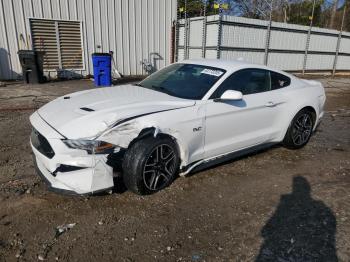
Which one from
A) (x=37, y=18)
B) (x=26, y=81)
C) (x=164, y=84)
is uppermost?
(x=37, y=18)

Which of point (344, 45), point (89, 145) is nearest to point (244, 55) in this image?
point (344, 45)

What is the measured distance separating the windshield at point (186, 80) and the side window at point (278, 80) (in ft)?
3.35

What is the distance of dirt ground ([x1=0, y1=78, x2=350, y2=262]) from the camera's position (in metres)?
2.61

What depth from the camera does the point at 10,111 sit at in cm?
711

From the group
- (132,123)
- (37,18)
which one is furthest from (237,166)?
(37,18)

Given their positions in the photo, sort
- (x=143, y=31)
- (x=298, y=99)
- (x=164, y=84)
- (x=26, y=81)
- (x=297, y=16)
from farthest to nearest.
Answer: (x=297, y=16), (x=143, y=31), (x=26, y=81), (x=298, y=99), (x=164, y=84)

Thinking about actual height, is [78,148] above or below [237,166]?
above

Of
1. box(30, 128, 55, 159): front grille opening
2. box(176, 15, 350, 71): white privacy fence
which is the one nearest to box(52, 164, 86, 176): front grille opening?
box(30, 128, 55, 159): front grille opening

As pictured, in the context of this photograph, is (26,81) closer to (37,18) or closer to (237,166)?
(37,18)

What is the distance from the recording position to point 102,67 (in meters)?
10.7

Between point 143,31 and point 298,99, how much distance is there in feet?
35.0

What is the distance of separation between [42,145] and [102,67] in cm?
803

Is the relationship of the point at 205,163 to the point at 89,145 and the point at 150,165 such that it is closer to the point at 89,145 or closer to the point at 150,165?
the point at 150,165

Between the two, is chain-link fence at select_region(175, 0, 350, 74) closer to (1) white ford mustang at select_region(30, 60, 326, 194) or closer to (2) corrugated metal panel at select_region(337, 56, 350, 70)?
(2) corrugated metal panel at select_region(337, 56, 350, 70)
